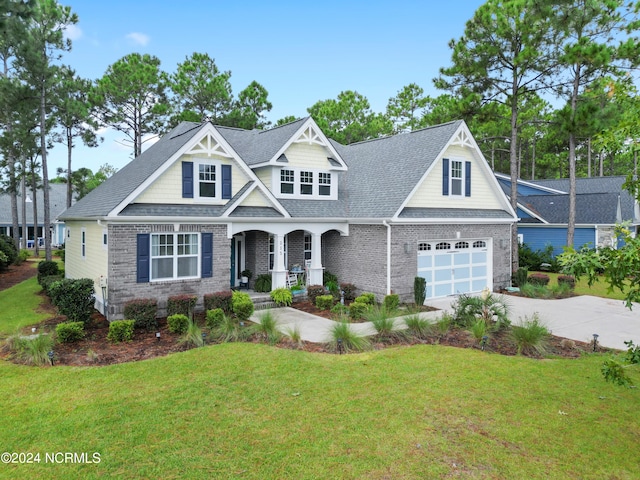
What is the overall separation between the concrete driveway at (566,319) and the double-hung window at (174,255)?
284 cm

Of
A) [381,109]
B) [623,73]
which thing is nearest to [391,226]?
[623,73]

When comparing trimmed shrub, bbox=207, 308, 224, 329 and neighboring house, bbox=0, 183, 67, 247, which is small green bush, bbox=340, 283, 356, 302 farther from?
neighboring house, bbox=0, 183, 67, 247

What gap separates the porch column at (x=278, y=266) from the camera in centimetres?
1742

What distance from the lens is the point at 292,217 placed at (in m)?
17.2

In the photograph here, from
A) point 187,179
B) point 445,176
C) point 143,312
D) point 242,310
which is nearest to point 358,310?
point 242,310

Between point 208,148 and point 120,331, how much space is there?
6.92 metres

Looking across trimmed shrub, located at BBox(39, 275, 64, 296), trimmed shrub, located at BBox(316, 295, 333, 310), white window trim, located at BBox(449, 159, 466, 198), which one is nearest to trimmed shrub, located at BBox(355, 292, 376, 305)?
trimmed shrub, located at BBox(316, 295, 333, 310)

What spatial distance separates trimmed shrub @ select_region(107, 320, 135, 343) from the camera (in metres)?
11.8

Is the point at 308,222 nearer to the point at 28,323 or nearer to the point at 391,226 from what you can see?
the point at 391,226

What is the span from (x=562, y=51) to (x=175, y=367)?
2275cm

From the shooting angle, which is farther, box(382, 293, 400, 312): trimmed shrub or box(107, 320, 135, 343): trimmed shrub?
box(382, 293, 400, 312): trimmed shrub

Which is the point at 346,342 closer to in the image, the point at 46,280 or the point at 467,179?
the point at 467,179

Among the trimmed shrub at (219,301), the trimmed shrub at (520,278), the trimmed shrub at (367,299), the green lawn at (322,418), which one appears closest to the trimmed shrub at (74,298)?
the green lawn at (322,418)

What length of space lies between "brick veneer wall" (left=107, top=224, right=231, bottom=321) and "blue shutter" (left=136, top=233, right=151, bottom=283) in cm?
12
